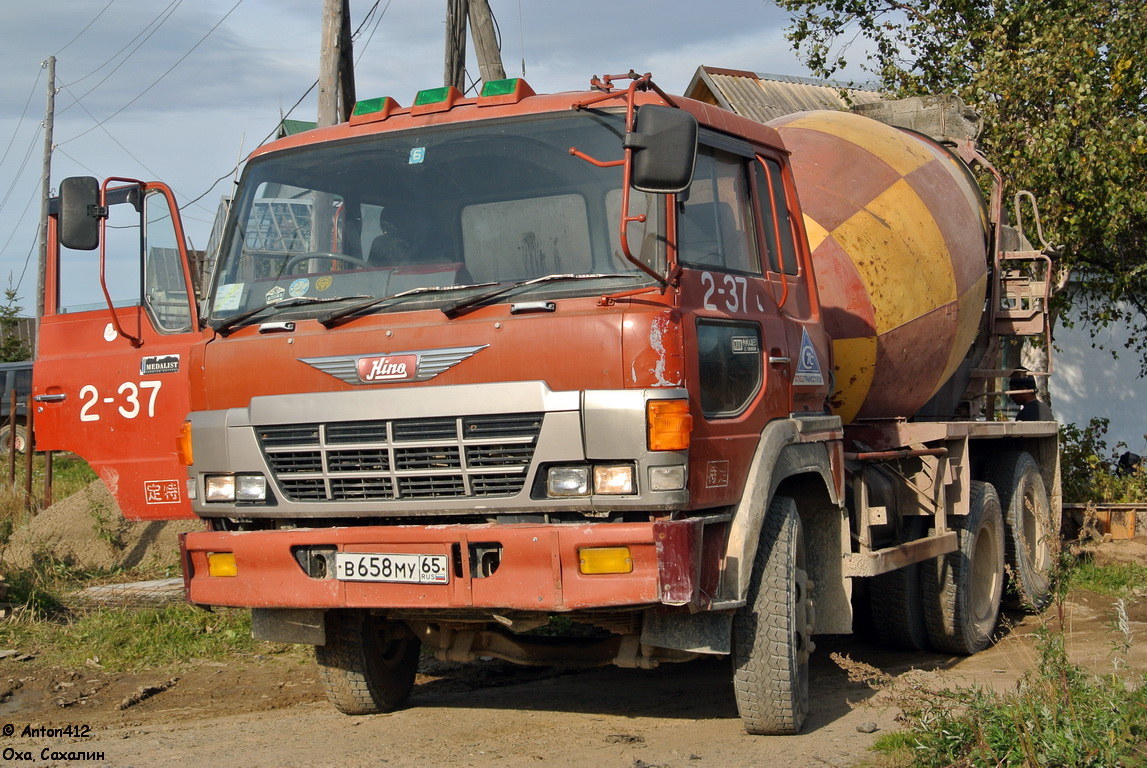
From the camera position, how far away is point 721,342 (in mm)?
4914

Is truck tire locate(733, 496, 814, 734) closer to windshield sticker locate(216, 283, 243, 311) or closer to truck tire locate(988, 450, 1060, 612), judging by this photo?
windshield sticker locate(216, 283, 243, 311)

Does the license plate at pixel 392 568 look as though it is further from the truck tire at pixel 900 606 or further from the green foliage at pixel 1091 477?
the green foliage at pixel 1091 477

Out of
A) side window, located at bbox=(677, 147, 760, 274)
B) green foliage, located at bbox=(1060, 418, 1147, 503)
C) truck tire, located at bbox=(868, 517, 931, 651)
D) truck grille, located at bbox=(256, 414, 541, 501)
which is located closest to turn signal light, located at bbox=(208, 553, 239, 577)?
truck grille, located at bbox=(256, 414, 541, 501)

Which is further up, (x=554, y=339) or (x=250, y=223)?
(x=250, y=223)

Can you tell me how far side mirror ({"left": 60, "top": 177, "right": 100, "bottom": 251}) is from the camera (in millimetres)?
5676

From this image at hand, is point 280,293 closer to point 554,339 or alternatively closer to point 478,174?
point 478,174

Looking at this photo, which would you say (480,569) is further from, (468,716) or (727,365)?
(468,716)

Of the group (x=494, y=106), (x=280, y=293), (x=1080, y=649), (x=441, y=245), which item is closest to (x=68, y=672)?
(x=280, y=293)

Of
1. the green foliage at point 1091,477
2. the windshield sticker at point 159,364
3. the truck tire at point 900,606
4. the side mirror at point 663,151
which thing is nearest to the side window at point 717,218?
the side mirror at point 663,151

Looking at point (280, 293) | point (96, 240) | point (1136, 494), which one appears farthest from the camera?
point (1136, 494)

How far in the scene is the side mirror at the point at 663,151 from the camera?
445cm

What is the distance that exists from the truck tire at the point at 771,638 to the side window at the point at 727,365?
0.56m

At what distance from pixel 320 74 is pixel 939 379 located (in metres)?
5.39

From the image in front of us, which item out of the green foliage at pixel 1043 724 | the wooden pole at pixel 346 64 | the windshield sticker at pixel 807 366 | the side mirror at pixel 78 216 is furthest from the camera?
the wooden pole at pixel 346 64
